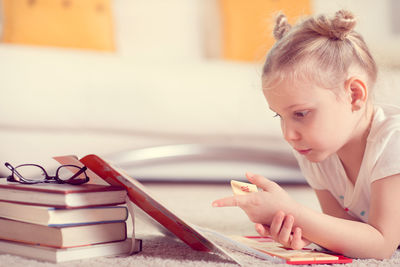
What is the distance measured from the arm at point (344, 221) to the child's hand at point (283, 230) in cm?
1

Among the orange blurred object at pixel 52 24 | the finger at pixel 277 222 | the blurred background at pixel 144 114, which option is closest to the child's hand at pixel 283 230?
the finger at pixel 277 222

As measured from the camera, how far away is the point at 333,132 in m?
0.96

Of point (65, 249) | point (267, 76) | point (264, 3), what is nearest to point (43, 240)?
point (65, 249)

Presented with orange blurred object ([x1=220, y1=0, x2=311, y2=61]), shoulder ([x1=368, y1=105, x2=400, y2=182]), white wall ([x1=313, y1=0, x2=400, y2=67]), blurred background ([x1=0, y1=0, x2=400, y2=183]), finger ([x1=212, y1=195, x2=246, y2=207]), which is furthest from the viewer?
white wall ([x1=313, y1=0, x2=400, y2=67])

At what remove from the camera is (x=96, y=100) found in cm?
166

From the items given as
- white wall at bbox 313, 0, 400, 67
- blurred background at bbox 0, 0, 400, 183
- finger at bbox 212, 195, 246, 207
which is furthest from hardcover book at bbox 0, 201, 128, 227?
white wall at bbox 313, 0, 400, 67

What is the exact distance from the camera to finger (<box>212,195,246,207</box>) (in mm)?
769

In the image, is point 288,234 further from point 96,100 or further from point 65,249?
point 96,100

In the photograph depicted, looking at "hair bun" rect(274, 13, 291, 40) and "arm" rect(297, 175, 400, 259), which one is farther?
"hair bun" rect(274, 13, 291, 40)

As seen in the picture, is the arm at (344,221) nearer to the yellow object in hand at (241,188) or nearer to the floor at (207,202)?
the yellow object in hand at (241,188)

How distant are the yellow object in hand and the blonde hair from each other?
8.9 inches

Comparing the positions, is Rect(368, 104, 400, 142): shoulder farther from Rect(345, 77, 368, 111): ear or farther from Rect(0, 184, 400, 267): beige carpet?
Rect(0, 184, 400, 267): beige carpet

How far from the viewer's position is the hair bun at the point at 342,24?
96cm

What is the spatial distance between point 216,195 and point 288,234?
2.71 ft
